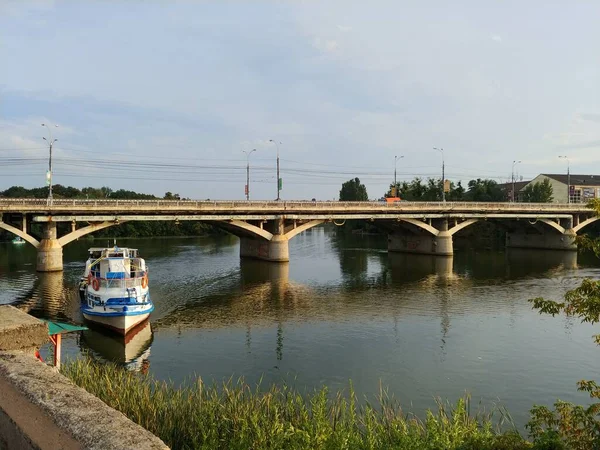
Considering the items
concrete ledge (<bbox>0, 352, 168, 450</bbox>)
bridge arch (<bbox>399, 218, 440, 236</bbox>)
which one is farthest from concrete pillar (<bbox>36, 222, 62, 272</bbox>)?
concrete ledge (<bbox>0, 352, 168, 450</bbox>)

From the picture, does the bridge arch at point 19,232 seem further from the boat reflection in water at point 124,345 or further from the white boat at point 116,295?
the boat reflection in water at point 124,345

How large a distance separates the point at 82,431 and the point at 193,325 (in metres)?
26.5

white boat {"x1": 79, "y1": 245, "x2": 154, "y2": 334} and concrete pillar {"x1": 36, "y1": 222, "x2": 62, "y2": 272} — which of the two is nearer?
white boat {"x1": 79, "y1": 245, "x2": 154, "y2": 334}

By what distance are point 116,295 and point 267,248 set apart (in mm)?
34451

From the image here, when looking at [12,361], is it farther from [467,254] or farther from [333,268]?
[467,254]

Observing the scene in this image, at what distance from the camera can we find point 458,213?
231 ft

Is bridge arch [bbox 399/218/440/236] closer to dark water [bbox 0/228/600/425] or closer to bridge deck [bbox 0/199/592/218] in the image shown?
bridge deck [bbox 0/199/592/218]

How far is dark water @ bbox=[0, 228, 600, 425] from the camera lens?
66.8 ft

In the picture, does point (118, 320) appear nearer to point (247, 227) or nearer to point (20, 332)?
point (20, 332)

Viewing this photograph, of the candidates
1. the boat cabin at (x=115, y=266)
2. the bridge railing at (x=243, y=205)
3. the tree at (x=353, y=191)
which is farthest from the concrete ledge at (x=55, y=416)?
the tree at (x=353, y=191)

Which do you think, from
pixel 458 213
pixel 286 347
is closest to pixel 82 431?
pixel 286 347

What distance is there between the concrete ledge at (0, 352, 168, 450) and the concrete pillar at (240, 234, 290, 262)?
53614 millimetres

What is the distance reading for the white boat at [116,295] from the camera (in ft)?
88.6

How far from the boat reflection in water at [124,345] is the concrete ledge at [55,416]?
17091 millimetres
